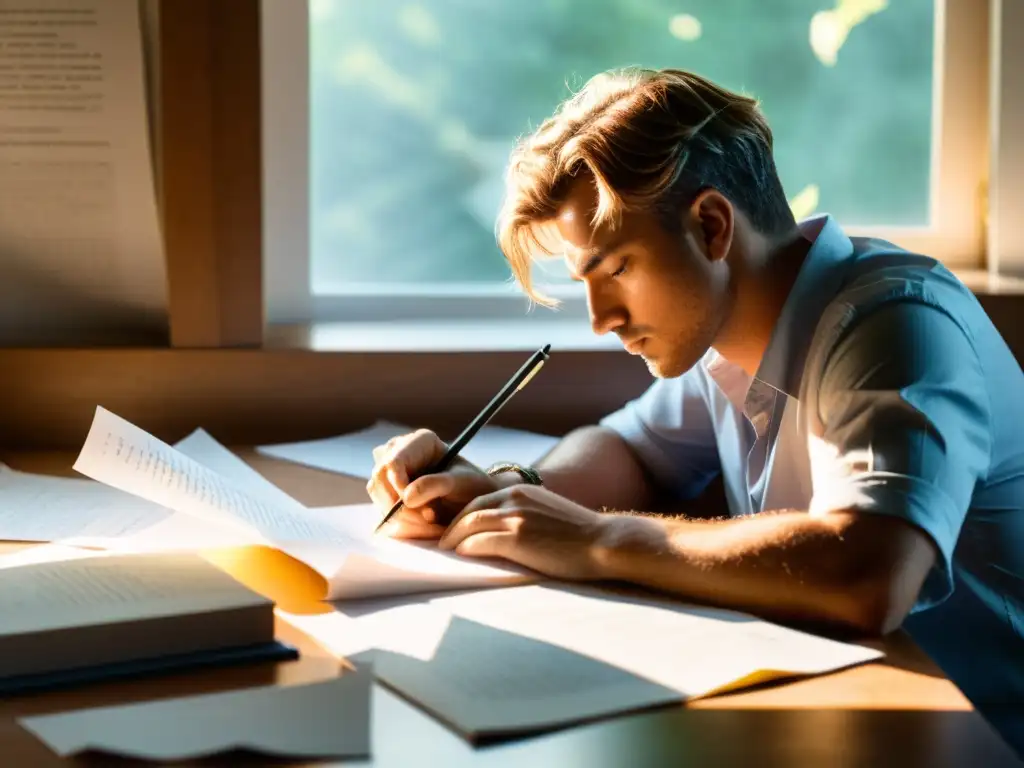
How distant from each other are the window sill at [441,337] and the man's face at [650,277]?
0.43 meters

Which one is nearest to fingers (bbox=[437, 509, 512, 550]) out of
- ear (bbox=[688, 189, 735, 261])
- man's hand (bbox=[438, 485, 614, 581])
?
man's hand (bbox=[438, 485, 614, 581])

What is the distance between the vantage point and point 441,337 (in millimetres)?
1860

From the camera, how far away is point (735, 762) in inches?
29.0

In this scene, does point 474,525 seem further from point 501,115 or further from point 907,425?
point 501,115

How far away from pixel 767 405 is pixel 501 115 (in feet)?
2.86

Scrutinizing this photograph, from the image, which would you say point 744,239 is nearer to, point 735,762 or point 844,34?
point 735,762

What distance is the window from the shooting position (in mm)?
1999

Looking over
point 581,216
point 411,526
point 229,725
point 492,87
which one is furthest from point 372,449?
point 229,725

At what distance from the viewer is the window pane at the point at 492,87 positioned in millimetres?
2020

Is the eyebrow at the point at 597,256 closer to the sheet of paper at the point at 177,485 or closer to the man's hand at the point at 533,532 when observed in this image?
the man's hand at the point at 533,532

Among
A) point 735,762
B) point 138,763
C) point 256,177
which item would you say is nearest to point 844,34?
point 256,177

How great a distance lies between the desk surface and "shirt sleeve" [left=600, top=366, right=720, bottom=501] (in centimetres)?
70

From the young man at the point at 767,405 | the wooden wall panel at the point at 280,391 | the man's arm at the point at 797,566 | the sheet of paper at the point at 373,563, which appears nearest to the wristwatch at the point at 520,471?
the young man at the point at 767,405

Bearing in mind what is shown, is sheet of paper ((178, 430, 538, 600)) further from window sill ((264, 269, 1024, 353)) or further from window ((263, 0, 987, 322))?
window ((263, 0, 987, 322))
